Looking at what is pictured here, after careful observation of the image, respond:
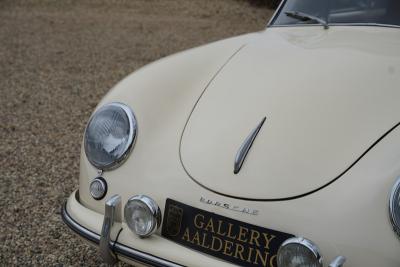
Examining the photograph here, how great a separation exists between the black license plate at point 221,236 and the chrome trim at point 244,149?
220mm

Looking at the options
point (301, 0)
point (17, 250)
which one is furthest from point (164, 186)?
point (301, 0)

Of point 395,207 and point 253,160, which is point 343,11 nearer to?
point 253,160

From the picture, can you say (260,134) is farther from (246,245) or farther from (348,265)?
(348,265)

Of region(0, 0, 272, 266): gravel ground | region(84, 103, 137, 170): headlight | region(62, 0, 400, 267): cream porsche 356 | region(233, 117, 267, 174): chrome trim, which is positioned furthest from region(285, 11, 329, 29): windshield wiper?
region(0, 0, 272, 266): gravel ground

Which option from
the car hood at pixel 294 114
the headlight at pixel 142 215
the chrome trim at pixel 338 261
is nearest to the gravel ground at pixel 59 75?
the headlight at pixel 142 215

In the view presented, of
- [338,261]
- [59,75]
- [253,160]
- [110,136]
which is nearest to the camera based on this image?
[338,261]

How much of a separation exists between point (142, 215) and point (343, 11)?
173 cm

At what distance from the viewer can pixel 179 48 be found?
8062 mm

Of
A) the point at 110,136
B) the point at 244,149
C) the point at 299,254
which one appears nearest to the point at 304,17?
the point at 244,149

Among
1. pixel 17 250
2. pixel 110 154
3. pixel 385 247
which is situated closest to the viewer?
pixel 385 247

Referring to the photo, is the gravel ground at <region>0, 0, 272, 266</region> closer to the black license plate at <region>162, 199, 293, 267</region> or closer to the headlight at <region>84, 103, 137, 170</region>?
the headlight at <region>84, 103, 137, 170</region>

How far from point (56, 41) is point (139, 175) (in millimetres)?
6446

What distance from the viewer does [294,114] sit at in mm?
2146

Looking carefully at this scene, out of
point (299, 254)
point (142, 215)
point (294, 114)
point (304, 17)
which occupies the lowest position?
point (142, 215)
